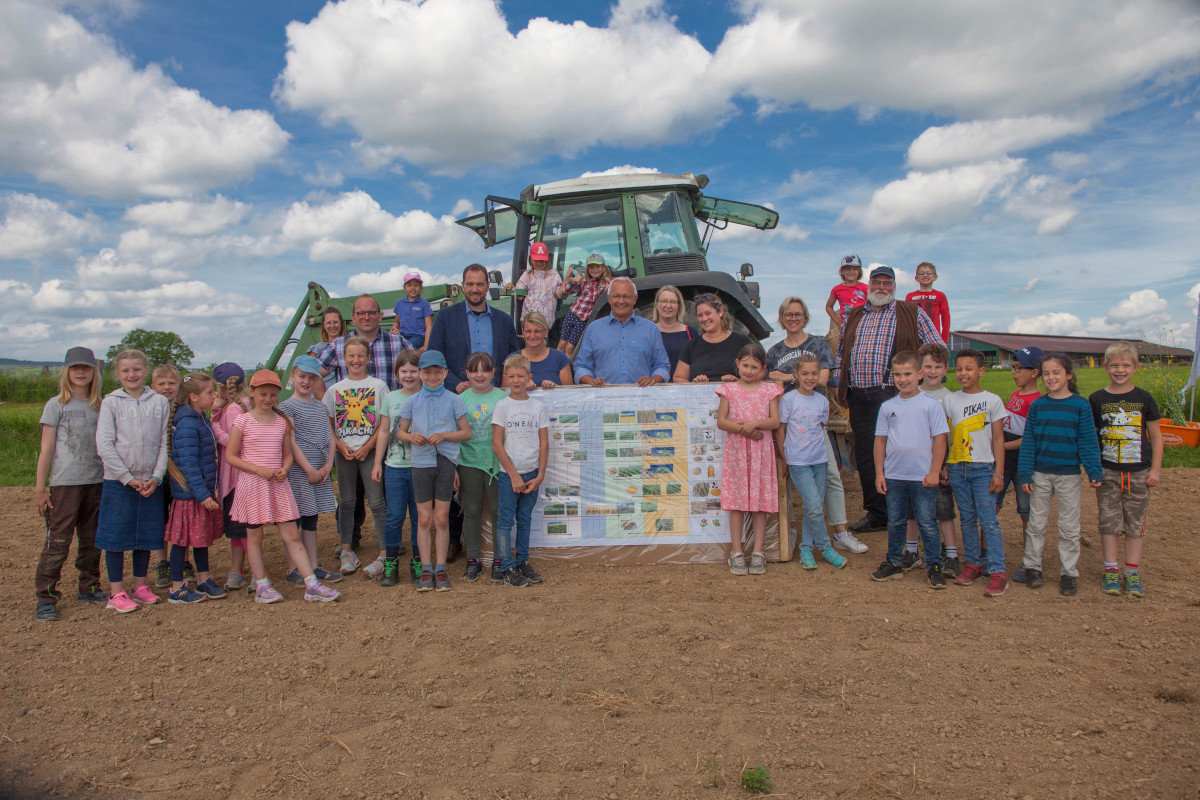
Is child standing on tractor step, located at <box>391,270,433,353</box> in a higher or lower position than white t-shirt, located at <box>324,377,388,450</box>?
higher

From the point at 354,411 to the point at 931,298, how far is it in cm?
553

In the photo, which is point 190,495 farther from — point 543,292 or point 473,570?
point 543,292

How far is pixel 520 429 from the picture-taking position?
16.2 ft

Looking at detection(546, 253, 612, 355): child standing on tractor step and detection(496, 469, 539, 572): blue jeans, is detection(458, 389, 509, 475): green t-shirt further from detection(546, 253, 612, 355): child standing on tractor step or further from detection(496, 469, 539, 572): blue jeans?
detection(546, 253, 612, 355): child standing on tractor step

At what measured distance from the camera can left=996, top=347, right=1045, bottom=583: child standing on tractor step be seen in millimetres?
4871

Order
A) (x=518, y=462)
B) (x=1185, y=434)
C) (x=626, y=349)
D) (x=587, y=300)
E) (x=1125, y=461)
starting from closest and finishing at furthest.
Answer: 1. (x=1125, y=461)
2. (x=518, y=462)
3. (x=626, y=349)
4. (x=587, y=300)
5. (x=1185, y=434)

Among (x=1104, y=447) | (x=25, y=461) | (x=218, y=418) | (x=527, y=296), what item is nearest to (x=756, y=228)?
(x=527, y=296)

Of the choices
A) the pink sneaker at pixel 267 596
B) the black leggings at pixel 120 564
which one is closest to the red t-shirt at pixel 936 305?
the pink sneaker at pixel 267 596

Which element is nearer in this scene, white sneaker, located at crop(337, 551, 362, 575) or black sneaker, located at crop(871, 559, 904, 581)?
black sneaker, located at crop(871, 559, 904, 581)

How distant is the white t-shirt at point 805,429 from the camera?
5.11 meters

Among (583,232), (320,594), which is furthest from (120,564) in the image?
(583,232)

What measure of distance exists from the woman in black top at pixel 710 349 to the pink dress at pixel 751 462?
0.29 meters

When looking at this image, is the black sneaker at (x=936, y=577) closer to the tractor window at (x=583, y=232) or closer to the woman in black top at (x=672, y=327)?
the woman in black top at (x=672, y=327)

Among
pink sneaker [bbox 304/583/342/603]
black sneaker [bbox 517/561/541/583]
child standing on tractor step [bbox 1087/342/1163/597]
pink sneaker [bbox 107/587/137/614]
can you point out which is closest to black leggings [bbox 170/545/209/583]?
pink sneaker [bbox 107/587/137/614]
